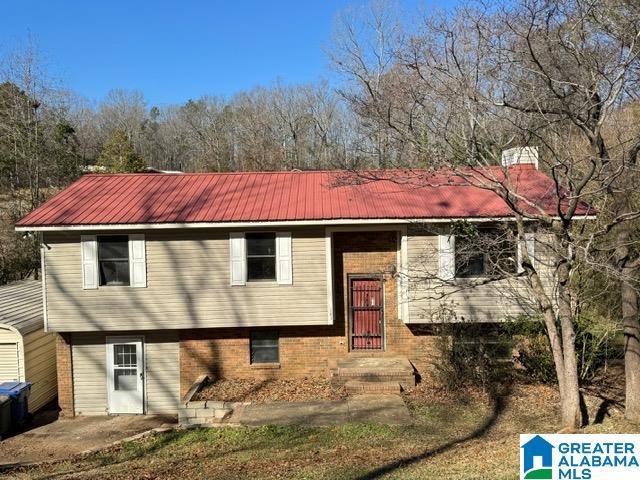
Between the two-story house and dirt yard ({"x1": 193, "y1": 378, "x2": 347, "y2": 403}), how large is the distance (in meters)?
0.49

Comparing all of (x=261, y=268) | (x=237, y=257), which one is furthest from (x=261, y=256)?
(x=237, y=257)

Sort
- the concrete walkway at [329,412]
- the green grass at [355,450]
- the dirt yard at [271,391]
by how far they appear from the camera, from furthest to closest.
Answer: the dirt yard at [271,391] → the concrete walkway at [329,412] → the green grass at [355,450]

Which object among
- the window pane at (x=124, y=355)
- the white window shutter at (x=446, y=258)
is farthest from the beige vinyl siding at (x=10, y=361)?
the white window shutter at (x=446, y=258)

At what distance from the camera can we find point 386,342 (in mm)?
14156

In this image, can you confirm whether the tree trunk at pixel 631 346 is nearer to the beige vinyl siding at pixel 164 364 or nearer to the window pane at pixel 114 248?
the beige vinyl siding at pixel 164 364

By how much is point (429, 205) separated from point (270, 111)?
40.6 metres

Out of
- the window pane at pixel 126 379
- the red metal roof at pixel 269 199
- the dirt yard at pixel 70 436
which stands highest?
the red metal roof at pixel 269 199

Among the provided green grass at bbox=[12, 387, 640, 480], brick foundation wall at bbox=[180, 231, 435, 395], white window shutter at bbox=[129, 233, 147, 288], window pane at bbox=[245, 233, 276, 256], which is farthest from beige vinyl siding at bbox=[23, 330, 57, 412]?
window pane at bbox=[245, 233, 276, 256]

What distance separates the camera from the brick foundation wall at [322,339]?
1409 centimetres

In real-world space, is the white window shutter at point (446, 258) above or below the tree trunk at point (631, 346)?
above

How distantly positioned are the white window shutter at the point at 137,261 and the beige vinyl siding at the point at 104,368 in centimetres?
168

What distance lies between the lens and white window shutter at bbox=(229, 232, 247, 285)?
13508 millimetres

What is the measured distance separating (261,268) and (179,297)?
2200 millimetres

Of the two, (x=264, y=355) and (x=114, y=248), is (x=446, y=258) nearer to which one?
(x=264, y=355)
